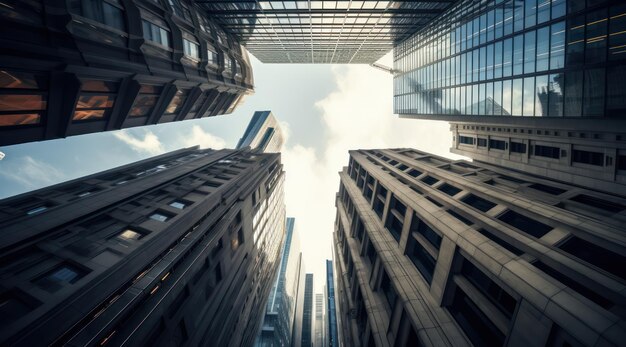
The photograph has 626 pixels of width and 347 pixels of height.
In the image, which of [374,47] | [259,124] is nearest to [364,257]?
[374,47]

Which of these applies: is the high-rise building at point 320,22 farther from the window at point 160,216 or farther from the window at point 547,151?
the window at point 160,216

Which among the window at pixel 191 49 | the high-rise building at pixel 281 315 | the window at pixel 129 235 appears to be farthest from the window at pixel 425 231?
the high-rise building at pixel 281 315

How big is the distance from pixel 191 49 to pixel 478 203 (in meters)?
29.2

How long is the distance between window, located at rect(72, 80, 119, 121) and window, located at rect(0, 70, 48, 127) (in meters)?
1.59

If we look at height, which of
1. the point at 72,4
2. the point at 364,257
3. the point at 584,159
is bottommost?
the point at 364,257

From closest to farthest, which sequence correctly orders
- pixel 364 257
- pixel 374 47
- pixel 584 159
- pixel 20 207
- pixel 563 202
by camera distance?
pixel 563 202
pixel 20 207
pixel 584 159
pixel 364 257
pixel 374 47

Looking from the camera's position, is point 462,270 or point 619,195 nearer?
point 462,270

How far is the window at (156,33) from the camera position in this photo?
17.9m

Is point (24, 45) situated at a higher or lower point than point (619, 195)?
higher

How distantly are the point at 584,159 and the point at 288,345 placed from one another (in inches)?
5228

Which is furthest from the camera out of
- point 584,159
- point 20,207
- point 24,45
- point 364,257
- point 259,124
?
point 259,124

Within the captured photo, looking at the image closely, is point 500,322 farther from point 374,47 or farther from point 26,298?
point 374,47

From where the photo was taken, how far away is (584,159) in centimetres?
2422

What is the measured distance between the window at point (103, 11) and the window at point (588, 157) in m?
38.7
